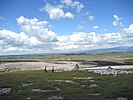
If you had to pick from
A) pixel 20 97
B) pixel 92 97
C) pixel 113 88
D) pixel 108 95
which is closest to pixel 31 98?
pixel 20 97

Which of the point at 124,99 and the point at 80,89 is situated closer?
the point at 124,99

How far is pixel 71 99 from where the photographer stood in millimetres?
46094

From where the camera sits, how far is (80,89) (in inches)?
2213

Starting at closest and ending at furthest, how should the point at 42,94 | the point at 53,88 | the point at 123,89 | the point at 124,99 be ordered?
1. the point at 124,99
2. the point at 42,94
3. the point at 123,89
4. the point at 53,88

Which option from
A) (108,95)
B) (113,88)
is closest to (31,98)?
(108,95)

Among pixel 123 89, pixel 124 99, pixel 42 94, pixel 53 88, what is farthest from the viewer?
pixel 53 88

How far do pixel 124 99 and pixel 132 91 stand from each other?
7464 mm

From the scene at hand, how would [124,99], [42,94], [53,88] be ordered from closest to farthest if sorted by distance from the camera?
[124,99], [42,94], [53,88]

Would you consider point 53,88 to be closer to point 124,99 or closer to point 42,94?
point 42,94

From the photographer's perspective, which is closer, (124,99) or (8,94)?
(124,99)

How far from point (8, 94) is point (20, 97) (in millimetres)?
4871

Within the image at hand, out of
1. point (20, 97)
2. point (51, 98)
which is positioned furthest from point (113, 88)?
point (20, 97)

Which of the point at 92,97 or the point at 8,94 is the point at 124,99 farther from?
the point at 8,94

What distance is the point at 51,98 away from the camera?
4747 cm
